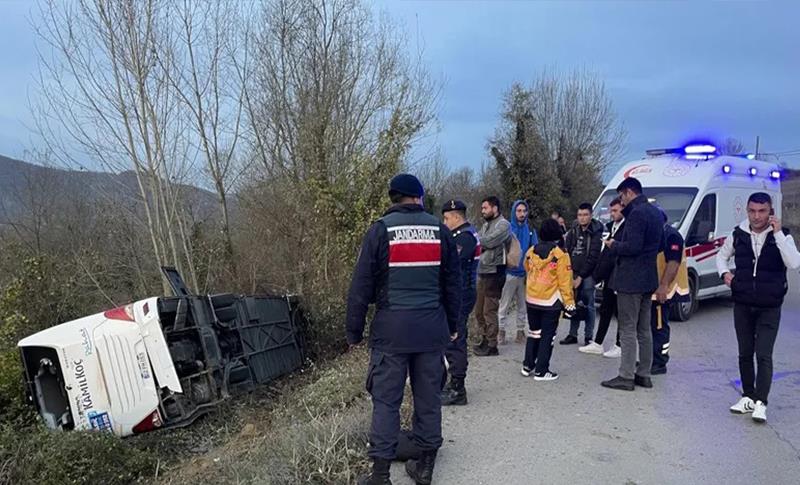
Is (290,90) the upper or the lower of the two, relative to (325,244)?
upper

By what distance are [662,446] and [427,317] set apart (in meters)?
2.19

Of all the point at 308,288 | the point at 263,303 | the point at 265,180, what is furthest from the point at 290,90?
the point at 263,303

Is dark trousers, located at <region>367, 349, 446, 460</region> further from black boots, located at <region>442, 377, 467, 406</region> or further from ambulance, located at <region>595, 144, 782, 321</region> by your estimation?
ambulance, located at <region>595, 144, 782, 321</region>

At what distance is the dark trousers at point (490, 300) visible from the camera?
6.51 metres

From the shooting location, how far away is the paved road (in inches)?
147

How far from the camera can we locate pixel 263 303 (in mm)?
7938

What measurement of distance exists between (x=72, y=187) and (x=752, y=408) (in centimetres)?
1340

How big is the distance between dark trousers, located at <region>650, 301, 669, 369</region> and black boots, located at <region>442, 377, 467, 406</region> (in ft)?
7.02

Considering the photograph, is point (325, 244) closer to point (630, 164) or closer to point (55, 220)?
point (630, 164)

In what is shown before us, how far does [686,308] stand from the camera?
8758 millimetres

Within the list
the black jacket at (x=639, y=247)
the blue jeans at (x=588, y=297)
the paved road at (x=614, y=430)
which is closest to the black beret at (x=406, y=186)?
the paved road at (x=614, y=430)

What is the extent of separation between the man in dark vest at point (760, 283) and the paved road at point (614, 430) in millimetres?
455

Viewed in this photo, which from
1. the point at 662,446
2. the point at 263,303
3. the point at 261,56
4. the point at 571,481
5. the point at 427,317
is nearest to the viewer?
the point at 427,317

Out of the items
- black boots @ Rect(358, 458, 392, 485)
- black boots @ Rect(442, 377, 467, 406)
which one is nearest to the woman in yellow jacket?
black boots @ Rect(442, 377, 467, 406)
